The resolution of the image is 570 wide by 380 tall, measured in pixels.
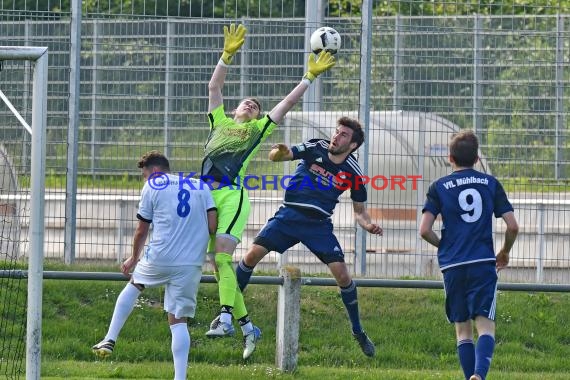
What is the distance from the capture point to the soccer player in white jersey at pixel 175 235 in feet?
31.3

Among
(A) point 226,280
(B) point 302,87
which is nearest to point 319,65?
(B) point 302,87

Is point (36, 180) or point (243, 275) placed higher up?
point (36, 180)

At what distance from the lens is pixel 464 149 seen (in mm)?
9242

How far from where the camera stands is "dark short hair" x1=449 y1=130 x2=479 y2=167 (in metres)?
9.24

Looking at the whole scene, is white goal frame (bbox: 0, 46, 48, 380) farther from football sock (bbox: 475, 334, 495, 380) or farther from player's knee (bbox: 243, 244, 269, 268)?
football sock (bbox: 475, 334, 495, 380)

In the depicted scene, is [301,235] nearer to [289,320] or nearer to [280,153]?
[280,153]

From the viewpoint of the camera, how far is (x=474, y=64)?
14.2 m

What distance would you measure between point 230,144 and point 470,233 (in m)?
2.64

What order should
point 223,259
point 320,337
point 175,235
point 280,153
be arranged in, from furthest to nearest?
point 320,337, point 280,153, point 223,259, point 175,235

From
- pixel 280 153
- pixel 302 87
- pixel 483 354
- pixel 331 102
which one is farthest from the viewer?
pixel 331 102

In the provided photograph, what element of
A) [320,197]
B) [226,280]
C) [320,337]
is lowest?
[320,337]

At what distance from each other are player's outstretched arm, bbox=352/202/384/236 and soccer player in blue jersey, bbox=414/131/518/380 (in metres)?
1.18

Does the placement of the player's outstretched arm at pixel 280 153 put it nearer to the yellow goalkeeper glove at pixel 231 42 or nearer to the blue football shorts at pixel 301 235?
the blue football shorts at pixel 301 235

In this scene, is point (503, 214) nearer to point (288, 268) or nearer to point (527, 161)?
point (288, 268)
